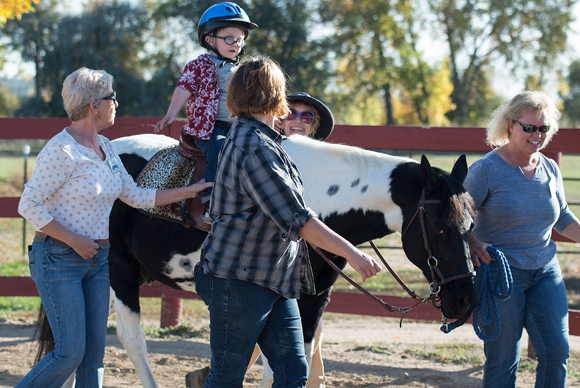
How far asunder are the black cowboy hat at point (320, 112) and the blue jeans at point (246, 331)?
2.00 meters

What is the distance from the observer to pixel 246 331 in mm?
2109

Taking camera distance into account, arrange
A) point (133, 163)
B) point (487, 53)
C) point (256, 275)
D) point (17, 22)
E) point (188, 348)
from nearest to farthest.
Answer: point (256, 275)
point (133, 163)
point (188, 348)
point (17, 22)
point (487, 53)

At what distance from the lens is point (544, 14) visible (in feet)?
112

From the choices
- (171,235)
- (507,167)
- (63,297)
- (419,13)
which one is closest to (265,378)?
(171,235)

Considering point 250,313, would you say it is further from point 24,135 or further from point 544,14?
point 544,14

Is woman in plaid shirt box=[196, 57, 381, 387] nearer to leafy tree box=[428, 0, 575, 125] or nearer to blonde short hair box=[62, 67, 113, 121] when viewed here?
blonde short hair box=[62, 67, 113, 121]

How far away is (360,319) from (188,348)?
2.07m

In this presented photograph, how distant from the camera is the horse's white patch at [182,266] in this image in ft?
11.0

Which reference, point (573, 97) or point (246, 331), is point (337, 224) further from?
point (573, 97)

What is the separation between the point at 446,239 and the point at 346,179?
25.3 inches

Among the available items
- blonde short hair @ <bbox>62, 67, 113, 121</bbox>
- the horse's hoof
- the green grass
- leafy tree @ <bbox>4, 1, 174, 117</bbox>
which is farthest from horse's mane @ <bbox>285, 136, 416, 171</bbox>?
leafy tree @ <bbox>4, 1, 174, 117</bbox>

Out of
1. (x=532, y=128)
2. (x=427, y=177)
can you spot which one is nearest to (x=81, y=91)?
(x=427, y=177)

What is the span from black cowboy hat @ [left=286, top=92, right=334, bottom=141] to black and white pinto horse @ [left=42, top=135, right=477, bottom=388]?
0.75 m

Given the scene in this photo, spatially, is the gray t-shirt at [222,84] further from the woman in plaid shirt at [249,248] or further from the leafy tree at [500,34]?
the leafy tree at [500,34]
